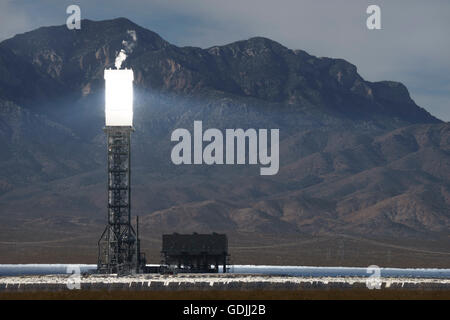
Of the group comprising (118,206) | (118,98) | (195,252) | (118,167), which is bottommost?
(195,252)

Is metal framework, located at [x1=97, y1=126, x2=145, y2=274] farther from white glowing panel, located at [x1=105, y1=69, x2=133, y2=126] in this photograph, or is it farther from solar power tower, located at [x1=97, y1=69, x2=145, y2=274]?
white glowing panel, located at [x1=105, y1=69, x2=133, y2=126]

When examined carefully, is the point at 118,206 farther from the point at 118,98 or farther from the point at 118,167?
the point at 118,98

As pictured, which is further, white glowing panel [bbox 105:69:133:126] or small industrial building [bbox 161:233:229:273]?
small industrial building [bbox 161:233:229:273]

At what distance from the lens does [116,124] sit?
462 feet

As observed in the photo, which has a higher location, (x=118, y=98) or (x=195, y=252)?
(x=118, y=98)

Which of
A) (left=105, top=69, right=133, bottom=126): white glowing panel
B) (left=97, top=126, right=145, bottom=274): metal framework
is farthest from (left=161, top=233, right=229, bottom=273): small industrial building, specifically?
(left=105, top=69, right=133, bottom=126): white glowing panel

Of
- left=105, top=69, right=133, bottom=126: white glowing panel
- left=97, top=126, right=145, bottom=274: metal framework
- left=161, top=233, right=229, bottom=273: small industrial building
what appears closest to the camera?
left=97, top=126, right=145, bottom=274: metal framework

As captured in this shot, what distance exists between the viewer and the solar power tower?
460 feet

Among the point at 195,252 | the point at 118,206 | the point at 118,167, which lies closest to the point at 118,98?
the point at 118,167

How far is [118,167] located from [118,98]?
9.53 m

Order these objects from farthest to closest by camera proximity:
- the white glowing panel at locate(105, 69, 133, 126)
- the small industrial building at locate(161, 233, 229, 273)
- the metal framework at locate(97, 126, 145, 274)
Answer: the small industrial building at locate(161, 233, 229, 273) < the white glowing panel at locate(105, 69, 133, 126) < the metal framework at locate(97, 126, 145, 274)

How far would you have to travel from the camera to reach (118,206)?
5576 inches
